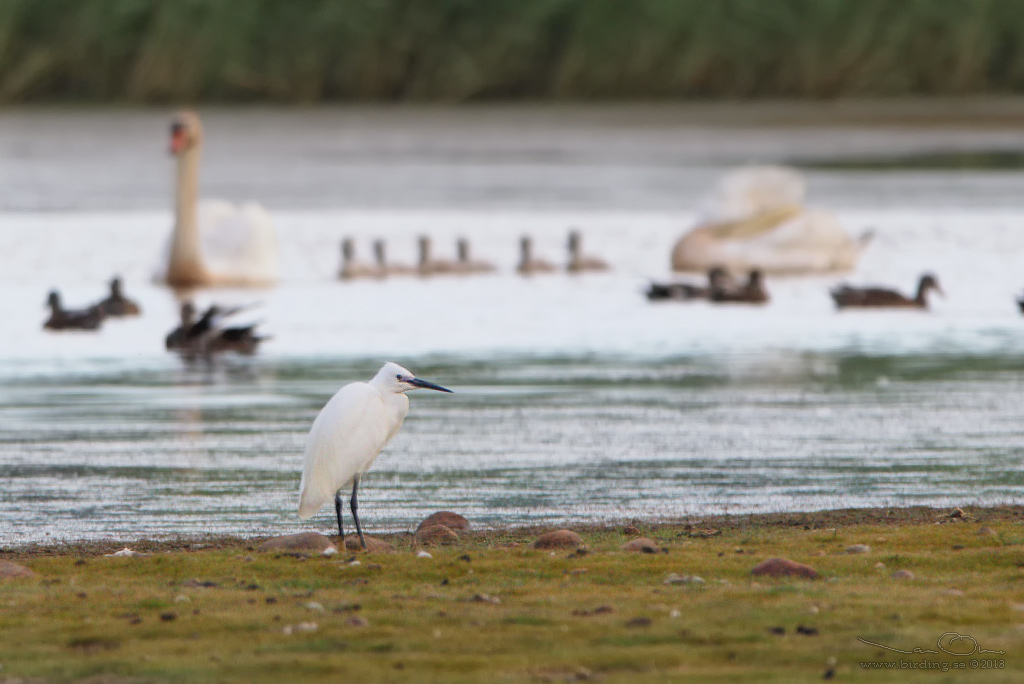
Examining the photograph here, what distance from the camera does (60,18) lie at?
172ft

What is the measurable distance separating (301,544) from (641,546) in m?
1.41

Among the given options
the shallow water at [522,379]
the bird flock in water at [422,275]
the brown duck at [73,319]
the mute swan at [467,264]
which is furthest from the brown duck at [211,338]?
the mute swan at [467,264]

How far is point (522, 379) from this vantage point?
14.8m

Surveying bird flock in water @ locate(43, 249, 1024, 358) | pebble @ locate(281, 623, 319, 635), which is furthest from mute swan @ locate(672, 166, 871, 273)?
pebble @ locate(281, 623, 319, 635)

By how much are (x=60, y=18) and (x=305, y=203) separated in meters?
19.8

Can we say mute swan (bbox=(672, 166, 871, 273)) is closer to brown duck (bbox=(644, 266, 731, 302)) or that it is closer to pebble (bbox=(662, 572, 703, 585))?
brown duck (bbox=(644, 266, 731, 302))

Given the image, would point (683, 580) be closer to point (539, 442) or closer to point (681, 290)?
point (539, 442)

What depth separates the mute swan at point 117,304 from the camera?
19328mm

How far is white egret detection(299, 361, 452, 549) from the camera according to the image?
8.51m

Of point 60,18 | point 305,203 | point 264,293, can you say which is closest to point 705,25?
point 60,18

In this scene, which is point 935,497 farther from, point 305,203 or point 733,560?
point 305,203

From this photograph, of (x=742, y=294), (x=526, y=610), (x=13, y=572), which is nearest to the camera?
(x=526, y=610)

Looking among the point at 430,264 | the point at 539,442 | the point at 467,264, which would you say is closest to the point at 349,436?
the point at 539,442
